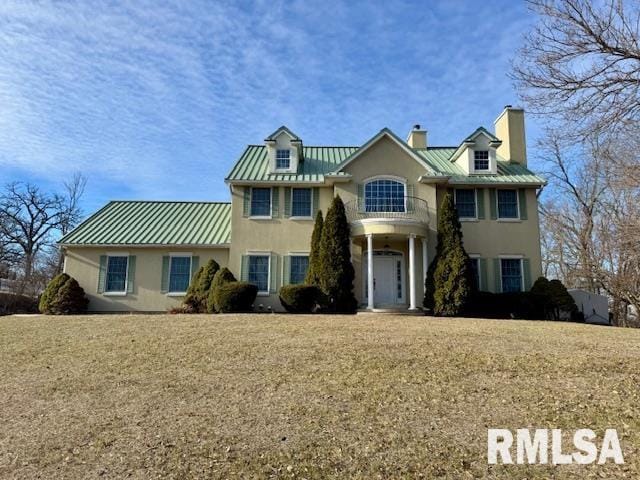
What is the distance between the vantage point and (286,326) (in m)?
13.5

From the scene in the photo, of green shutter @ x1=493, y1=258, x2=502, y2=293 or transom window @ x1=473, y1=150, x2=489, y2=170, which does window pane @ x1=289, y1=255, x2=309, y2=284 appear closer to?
green shutter @ x1=493, y1=258, x2=502, y2=293

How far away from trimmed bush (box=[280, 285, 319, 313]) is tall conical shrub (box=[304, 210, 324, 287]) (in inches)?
20.7

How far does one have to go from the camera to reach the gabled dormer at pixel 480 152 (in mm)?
21500

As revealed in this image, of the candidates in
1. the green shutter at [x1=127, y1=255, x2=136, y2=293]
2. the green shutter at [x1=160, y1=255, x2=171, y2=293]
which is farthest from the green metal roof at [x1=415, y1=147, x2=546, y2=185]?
the green shutter at [x1=127, y1=255, x2=136, y2=293]

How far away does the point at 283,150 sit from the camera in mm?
21922

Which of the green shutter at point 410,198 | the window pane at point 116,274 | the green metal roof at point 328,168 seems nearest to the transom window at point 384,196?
the green shutter at point 410,198

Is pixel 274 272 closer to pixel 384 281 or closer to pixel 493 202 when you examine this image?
pixel 384 281

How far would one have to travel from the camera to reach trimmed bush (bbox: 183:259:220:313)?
766 inches

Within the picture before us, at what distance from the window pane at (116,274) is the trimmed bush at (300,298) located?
775 cm

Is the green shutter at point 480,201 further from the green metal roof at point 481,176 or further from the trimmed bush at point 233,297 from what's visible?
the trimmed bush at point 233,297

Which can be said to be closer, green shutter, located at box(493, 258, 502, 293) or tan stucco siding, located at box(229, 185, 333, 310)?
green shutter, located at box(493, 258, 502, 293)

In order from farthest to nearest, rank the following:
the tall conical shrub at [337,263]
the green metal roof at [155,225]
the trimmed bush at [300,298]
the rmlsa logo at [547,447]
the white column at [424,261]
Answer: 1. the green metal roof at [155,225]
2. the white column at [424,261]
3. the tall conical shrub at [337,263]
4. the trimmed bush at [300,298]
5. the rmlsa logo at [547,447]

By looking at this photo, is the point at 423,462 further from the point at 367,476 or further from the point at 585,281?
the point at 585,281

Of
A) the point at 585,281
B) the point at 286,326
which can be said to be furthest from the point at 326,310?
the point at 585,281
